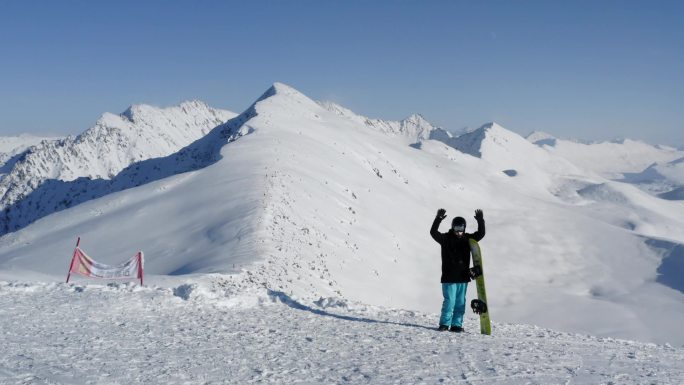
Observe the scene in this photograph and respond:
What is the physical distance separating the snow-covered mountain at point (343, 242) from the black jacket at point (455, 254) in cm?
416

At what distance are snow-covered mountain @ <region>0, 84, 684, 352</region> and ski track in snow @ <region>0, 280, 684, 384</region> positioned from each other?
7.87ft

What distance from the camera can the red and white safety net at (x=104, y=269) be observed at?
1661cm

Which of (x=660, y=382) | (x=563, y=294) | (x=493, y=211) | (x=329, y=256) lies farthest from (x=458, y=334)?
(x=493, y=211)

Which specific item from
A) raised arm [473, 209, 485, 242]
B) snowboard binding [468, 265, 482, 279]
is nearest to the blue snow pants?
snowboard binding [468, 265, 482, 279]

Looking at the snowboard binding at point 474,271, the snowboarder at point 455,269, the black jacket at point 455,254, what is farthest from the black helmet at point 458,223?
the snowboard binding at point 474,271

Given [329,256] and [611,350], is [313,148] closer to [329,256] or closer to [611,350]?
[329,256]

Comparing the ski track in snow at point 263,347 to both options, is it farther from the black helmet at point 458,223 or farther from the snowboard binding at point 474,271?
the black helmet at point 458,223

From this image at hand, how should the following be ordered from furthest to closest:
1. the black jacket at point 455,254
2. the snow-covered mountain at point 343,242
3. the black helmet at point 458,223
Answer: the snow-covered mountain at point 343,242
the black jacket at point 455,254
the black helmet at point 458,223

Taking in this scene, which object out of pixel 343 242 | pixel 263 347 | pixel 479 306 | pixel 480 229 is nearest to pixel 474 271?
pixel 479 306

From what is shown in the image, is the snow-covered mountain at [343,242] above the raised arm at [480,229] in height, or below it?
above

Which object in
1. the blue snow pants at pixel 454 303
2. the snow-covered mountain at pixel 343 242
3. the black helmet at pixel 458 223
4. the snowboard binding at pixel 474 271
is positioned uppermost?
the snow-covered mountain at pixel 343 242

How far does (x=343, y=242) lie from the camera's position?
32.1 m

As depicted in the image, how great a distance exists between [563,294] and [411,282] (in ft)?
35.8

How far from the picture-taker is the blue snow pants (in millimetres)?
11070
